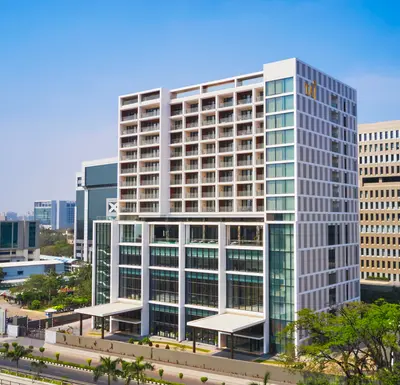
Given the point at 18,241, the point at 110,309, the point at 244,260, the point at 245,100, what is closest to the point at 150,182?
the point at 245,100

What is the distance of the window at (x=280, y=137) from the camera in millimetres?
56656

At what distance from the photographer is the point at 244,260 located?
58031 mm

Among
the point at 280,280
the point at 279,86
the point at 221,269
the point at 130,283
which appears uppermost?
the point at 279,86

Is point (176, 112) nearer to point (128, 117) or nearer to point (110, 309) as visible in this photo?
point (128, 117)

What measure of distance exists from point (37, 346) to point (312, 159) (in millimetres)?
40577

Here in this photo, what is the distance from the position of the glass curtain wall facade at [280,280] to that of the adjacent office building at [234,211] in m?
0.12

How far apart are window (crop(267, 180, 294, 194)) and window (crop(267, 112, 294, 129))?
21.3 ft

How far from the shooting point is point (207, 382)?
4738cm

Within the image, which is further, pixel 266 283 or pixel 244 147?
pixel 244 147

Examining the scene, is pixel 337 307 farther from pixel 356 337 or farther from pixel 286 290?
pixel 356 337

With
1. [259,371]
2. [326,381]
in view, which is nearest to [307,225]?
[259,371]

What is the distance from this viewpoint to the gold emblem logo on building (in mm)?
58531

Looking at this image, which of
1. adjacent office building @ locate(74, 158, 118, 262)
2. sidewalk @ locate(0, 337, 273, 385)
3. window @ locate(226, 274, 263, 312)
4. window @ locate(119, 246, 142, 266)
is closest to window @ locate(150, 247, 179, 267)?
window @ locate(119, 246, 142, 266)

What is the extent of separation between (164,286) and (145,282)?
9.50 ft
